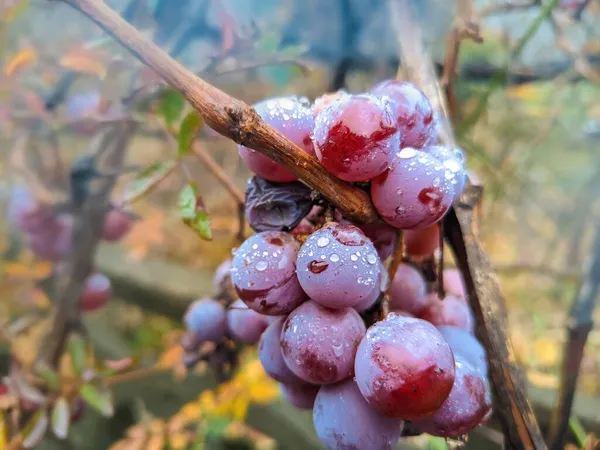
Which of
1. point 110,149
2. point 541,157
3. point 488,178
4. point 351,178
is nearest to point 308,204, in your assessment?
point 351,178

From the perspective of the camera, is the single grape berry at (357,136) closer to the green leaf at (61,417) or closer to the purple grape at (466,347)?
the purple grape at (466,347)

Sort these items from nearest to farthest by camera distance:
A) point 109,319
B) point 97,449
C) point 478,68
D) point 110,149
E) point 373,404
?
point 373,404
point 110,149
point 478,68
point 97,449
point 109,319

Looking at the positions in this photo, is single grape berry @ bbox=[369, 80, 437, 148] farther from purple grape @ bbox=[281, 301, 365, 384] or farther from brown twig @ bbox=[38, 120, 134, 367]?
brown twig @ bbox=[38, 120, 134, 367]

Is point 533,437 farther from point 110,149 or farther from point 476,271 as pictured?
point 110,149

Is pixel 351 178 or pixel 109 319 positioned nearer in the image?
pixel 351 178

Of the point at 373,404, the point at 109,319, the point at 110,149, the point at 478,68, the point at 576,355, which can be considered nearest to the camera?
the point at 373,404

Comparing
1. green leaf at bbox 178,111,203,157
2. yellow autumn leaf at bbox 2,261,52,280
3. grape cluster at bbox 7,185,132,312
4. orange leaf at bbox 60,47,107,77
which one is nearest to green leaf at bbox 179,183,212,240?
green leaf at bbox 178,111,203,157

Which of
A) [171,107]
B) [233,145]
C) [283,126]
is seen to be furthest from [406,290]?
[233,145]
